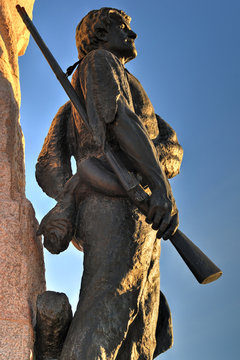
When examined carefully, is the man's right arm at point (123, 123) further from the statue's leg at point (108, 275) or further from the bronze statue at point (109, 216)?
the statue's leg at point (108, 275)

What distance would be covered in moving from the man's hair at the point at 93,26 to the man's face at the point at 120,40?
0.03m

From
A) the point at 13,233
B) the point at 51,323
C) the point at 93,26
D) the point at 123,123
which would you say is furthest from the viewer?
the point at 93,26

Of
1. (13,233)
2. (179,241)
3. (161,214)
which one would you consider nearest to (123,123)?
(161,214)

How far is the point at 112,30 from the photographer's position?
3.80 meters

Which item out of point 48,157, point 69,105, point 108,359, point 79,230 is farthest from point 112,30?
point 108,359

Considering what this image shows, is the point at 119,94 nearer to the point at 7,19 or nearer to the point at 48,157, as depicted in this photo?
the point at 48,157

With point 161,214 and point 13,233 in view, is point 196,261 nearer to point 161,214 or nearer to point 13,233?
point 161,214

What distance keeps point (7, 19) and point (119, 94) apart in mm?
1020

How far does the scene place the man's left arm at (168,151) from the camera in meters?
3.61

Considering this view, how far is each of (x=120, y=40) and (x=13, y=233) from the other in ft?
4.60


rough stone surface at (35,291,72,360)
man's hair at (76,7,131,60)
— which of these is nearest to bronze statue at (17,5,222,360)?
rough stone surface at (35,291,72,360)

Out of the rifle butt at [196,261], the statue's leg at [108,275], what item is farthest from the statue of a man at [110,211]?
the rifle butt at [196,261]

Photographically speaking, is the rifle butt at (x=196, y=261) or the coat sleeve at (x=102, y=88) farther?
the coat sleeve at (x=102, y=88)

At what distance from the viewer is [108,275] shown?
9.94 ft
